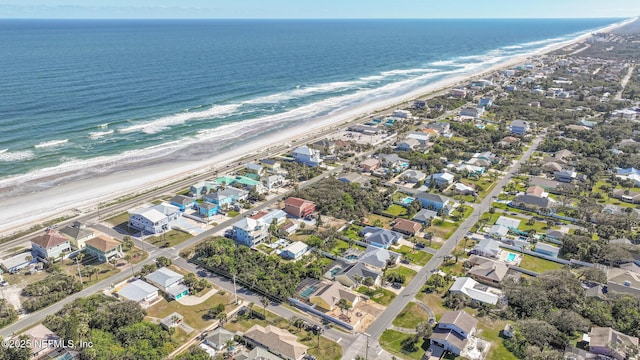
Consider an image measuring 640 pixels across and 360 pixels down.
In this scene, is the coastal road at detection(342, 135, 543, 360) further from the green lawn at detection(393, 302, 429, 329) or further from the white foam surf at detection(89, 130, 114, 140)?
the white foam surf at detection(89, 130, 114, 140)

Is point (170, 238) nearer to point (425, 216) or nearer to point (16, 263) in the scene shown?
point (16, 263)

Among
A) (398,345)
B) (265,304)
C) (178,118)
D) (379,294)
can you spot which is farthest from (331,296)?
(178,118)

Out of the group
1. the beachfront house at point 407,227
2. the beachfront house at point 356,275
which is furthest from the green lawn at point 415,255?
the beachfront house at point 356,275

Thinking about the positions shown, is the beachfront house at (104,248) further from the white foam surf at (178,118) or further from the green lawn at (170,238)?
the white foam surf at (178,118)

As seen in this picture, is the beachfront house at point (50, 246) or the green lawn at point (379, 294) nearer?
the green lawn at point (379, 294)

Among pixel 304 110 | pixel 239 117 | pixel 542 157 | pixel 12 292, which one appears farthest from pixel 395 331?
pixel 304 110

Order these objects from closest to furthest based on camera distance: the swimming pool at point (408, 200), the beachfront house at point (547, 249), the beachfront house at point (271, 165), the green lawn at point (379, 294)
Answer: the green lawn at point (379, 294), the beachfront house at point (547, 249), the swimming pool at point (408, 200), the beachfront house at point (271, 165)
